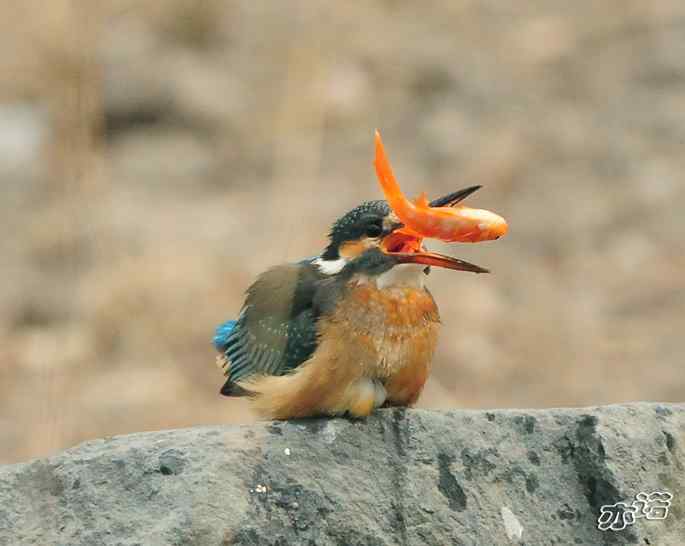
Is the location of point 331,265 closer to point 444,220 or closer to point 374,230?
point 374,230

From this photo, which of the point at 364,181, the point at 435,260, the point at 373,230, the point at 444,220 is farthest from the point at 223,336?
the point at 364,181

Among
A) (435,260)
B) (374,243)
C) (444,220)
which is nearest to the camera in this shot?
(444,220)

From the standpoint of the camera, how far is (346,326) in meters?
3.85

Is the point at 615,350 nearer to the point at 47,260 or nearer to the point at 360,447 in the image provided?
the point at 47,260

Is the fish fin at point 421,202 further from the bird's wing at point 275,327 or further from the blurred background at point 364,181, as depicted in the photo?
the blurred background at point 364,181

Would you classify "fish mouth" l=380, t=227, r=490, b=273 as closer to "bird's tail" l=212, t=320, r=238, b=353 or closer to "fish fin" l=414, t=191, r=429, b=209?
"fish fin" l=414, t=191, r=429, b=209

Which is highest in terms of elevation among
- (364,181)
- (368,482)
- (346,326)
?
(364,181)

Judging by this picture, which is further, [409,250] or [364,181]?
[364,181]

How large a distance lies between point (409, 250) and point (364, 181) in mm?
3987

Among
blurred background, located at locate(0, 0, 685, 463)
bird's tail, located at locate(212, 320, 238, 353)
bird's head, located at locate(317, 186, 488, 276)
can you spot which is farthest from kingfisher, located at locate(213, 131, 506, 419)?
blurred background, located at locate(0, 0, 685, 463)

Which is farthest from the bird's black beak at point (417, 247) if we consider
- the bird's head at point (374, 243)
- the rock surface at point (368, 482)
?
the rock surface at point (368, 482)

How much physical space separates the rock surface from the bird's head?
0.47 m

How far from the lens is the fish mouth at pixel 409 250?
379 centimetres

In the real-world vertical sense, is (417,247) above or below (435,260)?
above
